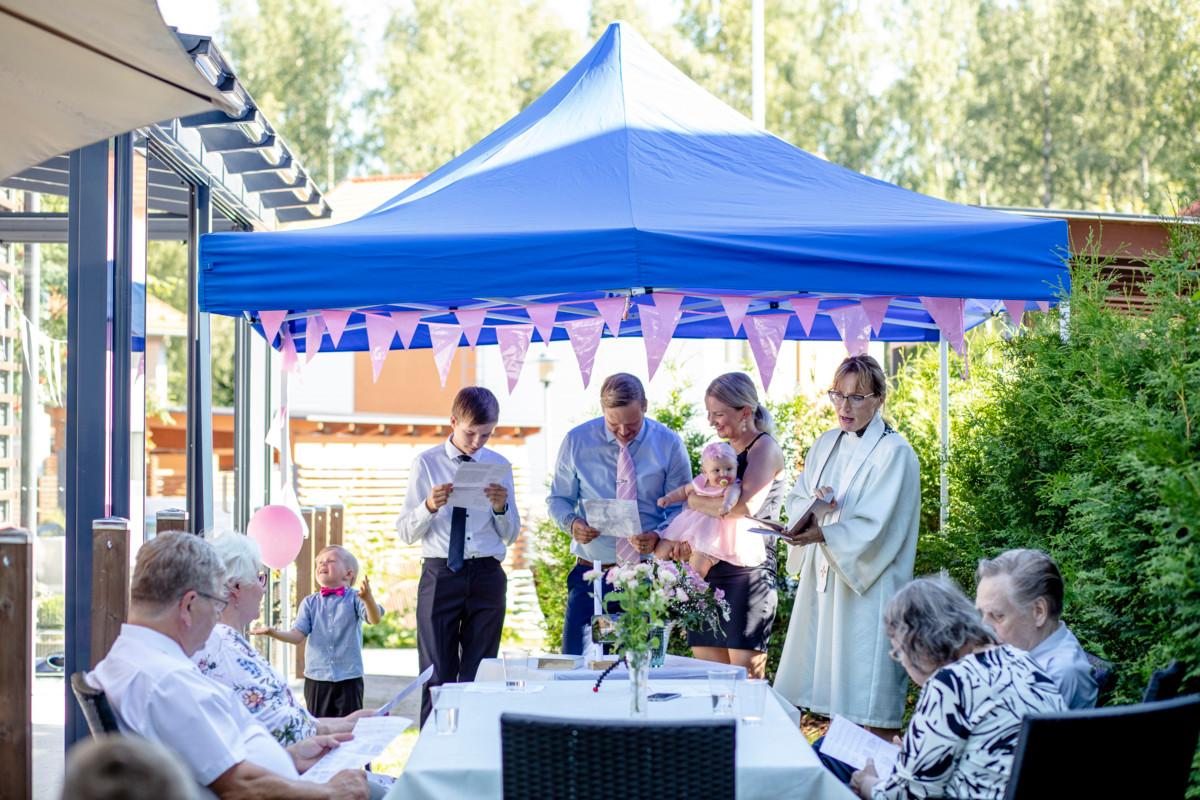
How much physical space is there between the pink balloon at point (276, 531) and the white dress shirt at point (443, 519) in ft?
2.07

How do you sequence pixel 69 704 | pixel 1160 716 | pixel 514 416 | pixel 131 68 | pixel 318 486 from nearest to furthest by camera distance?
pixel 1160 716
pixel 131 68
pixel 69 704
pixel 318 486
pixel 514 416

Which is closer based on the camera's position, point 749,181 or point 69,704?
point 69,704

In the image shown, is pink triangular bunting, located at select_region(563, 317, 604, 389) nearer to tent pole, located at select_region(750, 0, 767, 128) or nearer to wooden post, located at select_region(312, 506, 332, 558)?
wooden post, located at select_region(312, 506, 332, 558)

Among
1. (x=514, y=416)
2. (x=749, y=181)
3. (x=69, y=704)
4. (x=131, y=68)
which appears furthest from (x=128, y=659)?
(x=514, y=416)

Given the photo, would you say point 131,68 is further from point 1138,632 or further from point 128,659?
point 1138,632

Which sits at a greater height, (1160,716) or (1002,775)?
(1160,716)

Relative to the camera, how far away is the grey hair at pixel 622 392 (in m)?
5.01

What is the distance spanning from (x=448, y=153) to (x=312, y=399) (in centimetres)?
674

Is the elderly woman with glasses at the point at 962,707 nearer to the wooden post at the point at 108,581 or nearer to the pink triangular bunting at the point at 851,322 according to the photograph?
the wooden post at the point at 108,581

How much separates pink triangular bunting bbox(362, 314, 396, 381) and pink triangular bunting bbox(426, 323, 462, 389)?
199 mm

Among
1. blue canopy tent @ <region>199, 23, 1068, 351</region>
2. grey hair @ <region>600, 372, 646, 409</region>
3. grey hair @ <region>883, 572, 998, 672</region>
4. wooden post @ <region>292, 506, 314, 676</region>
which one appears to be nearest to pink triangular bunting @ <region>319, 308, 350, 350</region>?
blue canopy tent @ <region>199, 23, 1068, 351</region>

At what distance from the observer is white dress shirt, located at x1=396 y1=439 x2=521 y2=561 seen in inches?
199

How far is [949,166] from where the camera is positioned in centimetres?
2727

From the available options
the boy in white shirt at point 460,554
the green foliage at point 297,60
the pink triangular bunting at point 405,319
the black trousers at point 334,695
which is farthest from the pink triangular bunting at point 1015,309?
the green foliage at point 297,60
